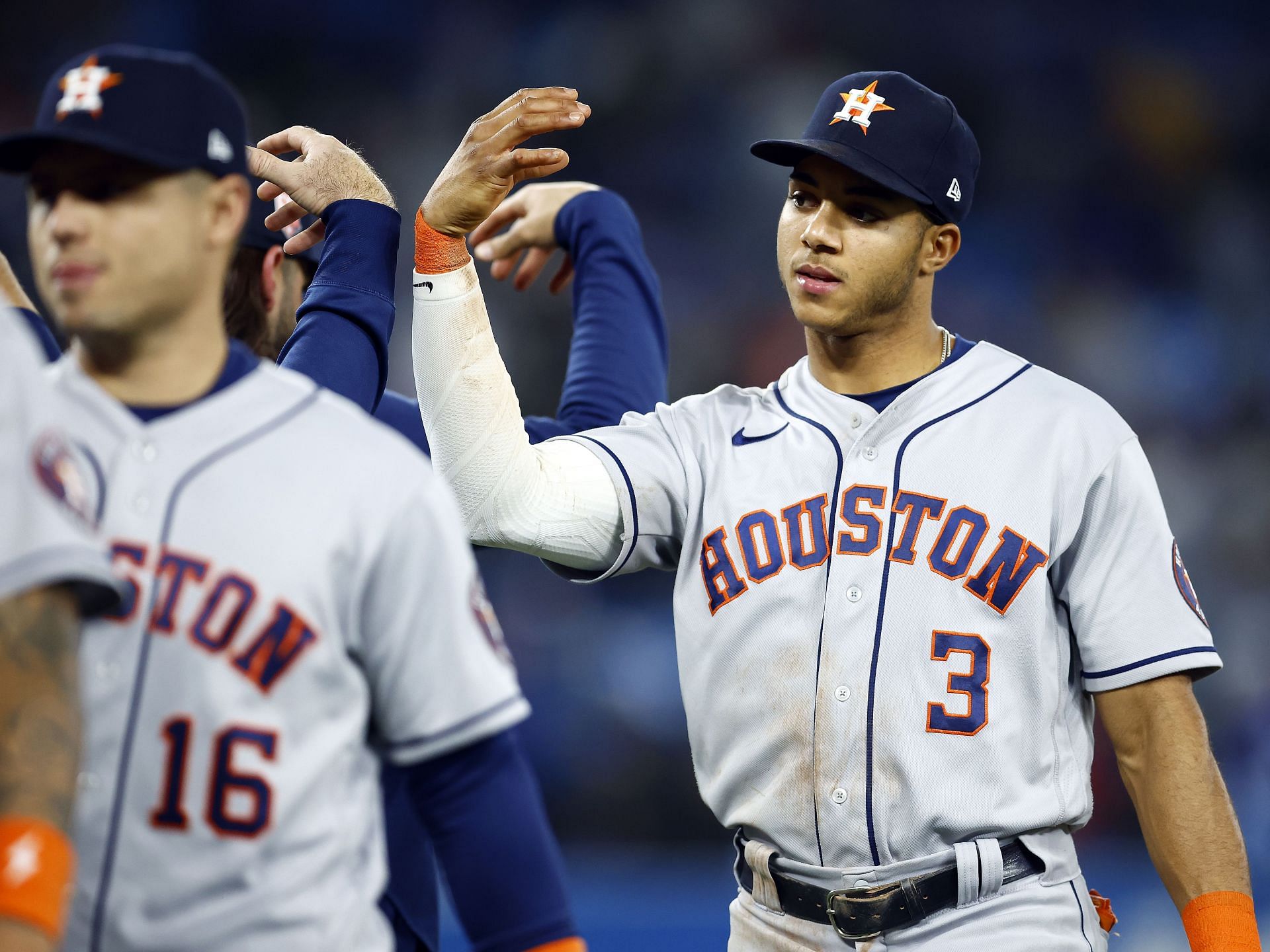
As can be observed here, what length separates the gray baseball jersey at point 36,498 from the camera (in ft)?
4.36

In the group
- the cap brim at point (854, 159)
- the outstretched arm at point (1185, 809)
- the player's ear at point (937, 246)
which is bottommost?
the outstretched arm at point (1185, 809)

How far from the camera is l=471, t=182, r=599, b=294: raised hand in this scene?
3.45 meters

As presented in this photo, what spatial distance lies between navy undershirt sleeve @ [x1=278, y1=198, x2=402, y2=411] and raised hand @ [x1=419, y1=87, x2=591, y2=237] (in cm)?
11

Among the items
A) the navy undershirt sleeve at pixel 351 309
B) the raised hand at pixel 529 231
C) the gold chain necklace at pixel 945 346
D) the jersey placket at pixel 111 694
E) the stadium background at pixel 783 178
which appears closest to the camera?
the jersey placket at pixel 111 694

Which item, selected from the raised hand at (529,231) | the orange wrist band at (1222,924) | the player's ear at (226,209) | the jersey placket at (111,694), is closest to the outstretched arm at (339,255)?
the player's ear at (226,209)

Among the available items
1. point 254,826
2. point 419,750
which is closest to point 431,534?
point 419,750

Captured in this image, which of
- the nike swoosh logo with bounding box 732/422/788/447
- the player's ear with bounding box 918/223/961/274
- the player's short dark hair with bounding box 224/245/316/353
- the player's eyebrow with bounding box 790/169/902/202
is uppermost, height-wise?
the player's eyebrow with bounding box 790/169/902/202

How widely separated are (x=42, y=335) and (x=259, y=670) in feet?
3.60

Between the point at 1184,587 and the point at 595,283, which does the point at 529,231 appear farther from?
the point at 1184,587

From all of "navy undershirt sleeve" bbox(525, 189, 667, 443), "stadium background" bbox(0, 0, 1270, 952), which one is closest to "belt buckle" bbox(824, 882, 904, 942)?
"navy undershirt sleeve" bbox(525, 189, 667, 443)

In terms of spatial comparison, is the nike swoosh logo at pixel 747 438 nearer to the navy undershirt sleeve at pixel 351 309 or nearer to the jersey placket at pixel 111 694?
the navy undershirt sleeve at pixel 351 309

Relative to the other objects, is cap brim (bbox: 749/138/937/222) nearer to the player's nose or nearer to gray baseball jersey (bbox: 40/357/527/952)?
gray baseball jersey (bbox: 40/357/527/952)

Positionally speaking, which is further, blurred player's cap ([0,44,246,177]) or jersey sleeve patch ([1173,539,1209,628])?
jersey sleeve patch ([1173,539,1209,628])

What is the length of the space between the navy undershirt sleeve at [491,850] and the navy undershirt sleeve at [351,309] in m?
0.81
